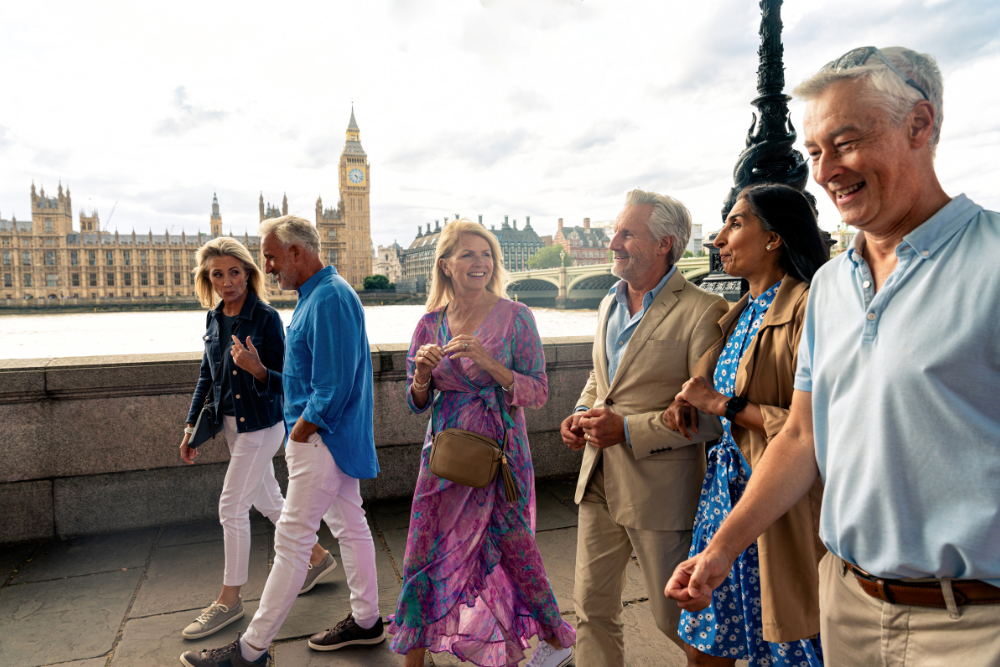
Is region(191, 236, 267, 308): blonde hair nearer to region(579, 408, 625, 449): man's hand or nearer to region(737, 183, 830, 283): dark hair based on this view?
region(579, 408, 625, 449): man's hand

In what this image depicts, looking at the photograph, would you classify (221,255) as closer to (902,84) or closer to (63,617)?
(63,617)

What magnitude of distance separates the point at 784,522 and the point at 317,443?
5.76 ft

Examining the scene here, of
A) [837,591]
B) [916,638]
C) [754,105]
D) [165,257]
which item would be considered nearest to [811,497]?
[837,591]

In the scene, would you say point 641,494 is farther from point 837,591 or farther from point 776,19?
point 776,19

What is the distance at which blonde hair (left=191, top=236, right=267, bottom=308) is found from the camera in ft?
9.77

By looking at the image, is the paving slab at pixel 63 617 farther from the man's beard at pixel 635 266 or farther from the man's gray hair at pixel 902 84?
the man's gray hair at pixel 902 84

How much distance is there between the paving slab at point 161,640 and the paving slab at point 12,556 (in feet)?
3.68

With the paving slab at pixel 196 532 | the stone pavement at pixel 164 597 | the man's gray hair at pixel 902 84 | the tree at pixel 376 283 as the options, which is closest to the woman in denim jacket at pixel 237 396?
the stone pavement at pixel 164 597

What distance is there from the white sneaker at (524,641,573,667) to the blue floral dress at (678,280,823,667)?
0.76 m

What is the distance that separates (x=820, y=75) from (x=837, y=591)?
102cm

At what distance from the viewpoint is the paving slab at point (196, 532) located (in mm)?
3789

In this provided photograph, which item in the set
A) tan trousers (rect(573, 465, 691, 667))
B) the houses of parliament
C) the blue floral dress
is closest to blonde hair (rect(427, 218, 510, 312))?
tan trousers (rect(573, 465, 691, 667))

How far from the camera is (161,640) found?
8.89 feet

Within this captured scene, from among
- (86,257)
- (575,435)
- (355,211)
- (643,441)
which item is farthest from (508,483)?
(355,211)
